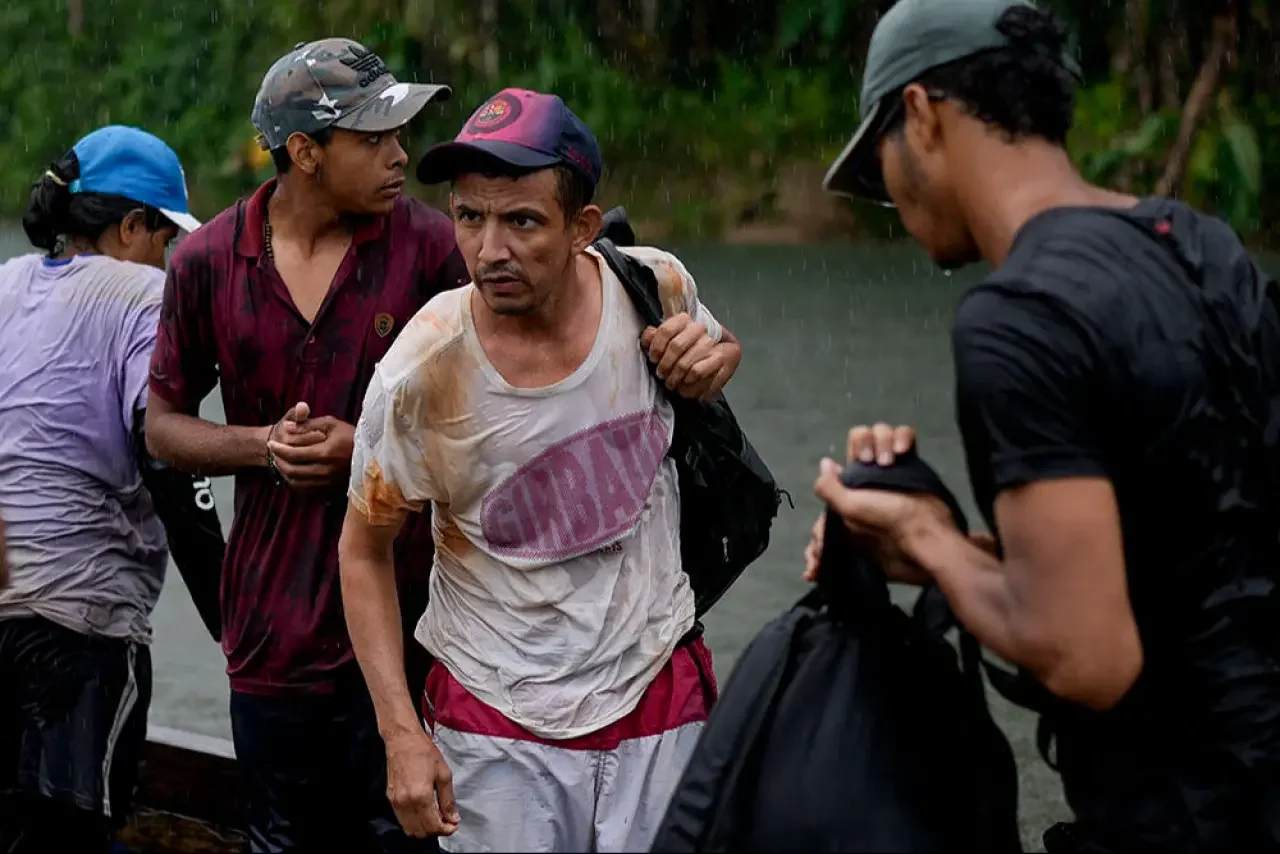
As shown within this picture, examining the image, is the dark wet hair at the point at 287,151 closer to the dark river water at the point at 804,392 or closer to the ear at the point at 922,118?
the ear at the point at 922,118

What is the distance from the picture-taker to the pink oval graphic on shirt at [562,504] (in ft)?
11.0

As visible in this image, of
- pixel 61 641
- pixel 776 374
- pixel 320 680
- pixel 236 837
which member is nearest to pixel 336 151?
pixel 320 680

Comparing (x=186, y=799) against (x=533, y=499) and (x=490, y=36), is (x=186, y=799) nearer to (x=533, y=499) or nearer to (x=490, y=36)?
(x=533, y=499)

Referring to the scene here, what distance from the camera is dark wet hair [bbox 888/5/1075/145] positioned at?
2.46m

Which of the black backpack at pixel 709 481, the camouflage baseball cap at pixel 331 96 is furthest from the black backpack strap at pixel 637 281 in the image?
the camouflage baseball cap at pixel 331 96

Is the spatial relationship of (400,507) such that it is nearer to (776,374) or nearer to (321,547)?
(321,547)

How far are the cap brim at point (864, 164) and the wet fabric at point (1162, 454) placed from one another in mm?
282

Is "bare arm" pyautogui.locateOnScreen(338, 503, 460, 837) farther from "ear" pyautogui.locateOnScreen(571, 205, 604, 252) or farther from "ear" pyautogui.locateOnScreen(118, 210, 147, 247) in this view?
"ear" pyautogui.locateOnScreen(118, 210, 147, 247)

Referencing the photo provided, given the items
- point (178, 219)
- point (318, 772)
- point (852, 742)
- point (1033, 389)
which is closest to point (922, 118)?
point (1033, 389)

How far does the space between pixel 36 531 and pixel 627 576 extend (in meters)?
1.75

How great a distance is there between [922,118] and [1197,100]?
1571 cm

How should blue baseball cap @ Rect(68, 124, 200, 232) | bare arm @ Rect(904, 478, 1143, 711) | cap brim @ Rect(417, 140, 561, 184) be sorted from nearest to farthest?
bare arm @ Rect(904, 478, 1143, 711), cap brim @ Rect(417, 140, 561, 184), blue baseball cap @ Rect(68, 124, 200, 232)

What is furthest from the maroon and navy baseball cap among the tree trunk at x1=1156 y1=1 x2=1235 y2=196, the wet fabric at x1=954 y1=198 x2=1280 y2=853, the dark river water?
the tree trunk at x1=1156 y1=1 x2=1235 y2=196

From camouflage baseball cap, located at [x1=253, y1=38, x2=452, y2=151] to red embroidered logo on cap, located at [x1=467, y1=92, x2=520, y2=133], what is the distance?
681mm
